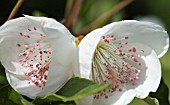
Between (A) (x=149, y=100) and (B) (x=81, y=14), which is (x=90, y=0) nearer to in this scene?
(B) (x=81, y=14)

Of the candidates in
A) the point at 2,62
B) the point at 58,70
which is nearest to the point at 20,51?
the point at 2,62

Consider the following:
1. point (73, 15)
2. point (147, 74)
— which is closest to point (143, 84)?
point (147, 74)

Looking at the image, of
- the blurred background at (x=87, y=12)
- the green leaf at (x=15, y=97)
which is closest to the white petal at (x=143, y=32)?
the blurred background at (x=87, y=12)

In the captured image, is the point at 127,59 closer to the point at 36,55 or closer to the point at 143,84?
the point at 143,84

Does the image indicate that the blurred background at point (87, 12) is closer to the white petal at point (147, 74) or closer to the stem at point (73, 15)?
the stem at point (73, 15)

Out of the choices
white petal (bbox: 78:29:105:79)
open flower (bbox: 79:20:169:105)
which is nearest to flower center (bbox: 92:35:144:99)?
open flower (bbox: 79:20:169:105)

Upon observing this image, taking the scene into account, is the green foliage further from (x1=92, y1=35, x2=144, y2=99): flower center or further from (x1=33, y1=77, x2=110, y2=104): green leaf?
(x1=92, y1=35, x2=144, y2=99): flower center
